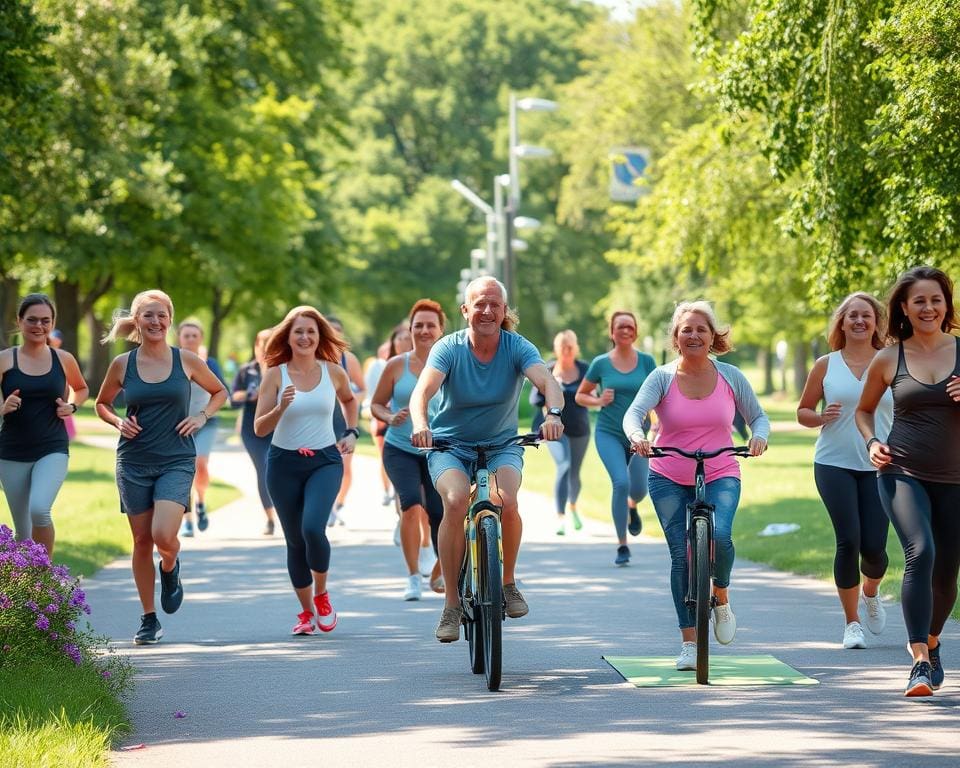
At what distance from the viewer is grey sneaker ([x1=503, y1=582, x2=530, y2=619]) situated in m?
8.48

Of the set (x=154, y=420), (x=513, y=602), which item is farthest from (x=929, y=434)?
(x=154, y=420)

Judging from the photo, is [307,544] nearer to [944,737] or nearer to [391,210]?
[944,737]

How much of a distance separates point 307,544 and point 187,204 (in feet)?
105

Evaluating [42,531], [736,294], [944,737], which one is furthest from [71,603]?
[736,294]

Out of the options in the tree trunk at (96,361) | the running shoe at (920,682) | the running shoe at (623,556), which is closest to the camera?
the running shoe at (920,682)

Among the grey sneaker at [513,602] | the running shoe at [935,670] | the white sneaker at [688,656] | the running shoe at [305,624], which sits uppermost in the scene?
the grey sneaker at [513,602]

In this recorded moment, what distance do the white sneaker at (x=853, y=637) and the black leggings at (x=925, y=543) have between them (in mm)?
A: 1386

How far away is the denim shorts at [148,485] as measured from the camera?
33.8 feet

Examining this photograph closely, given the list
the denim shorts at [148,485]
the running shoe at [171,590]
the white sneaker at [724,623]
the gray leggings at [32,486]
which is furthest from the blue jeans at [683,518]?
the gray leggings at [32,486]

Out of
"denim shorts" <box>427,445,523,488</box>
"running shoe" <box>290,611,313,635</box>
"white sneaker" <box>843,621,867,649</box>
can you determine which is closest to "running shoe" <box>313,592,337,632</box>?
"running shoe" <box>290,611,313,635</box>

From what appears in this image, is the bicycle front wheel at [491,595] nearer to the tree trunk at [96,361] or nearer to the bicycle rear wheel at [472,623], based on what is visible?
the bicycle rear wheel at [472,623]

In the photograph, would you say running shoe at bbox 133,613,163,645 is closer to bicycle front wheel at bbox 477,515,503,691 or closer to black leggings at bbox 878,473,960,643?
bicycle front wheel at bbox 477,515,503,691

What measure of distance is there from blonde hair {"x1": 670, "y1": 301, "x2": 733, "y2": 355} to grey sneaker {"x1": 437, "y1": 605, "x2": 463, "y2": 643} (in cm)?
172

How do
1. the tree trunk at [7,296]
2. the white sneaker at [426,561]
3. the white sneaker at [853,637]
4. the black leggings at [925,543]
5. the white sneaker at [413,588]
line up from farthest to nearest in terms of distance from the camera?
1. the tree trunk at [7,296]
2. the white sneaker at [426,561]
3. the white sneaker at [413,588]
4. the white sneaker at [853,637]
5. the black leggings at [925,543]
